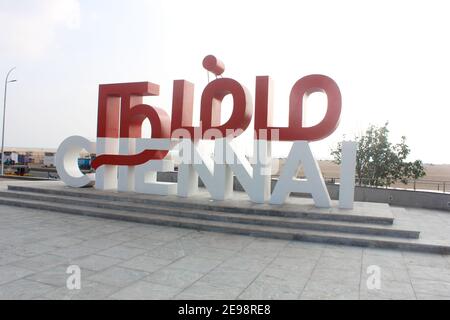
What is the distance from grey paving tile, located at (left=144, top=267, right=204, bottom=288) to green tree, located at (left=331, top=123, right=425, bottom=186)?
1638cm

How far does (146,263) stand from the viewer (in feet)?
21.1

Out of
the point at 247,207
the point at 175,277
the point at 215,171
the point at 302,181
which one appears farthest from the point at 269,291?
the point at 215,171

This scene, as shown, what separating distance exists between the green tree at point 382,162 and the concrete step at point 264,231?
1289 centimetres

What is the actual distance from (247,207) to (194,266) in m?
4.03

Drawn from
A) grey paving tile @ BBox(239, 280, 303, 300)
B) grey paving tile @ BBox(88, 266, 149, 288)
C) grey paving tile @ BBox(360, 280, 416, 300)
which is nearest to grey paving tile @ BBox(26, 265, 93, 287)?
grey paving tile @ BBox(88, 266, 149, 288)

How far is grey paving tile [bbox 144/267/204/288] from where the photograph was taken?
5.49 meters

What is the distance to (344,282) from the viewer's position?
18.8 feet

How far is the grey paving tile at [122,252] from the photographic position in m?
6.84

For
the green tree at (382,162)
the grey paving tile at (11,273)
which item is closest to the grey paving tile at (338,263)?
the grey paving tile at (11,273)

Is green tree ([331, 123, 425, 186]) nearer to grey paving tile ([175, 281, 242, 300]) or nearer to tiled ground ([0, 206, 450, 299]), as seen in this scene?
tiled ground ([0, 206, 450, 299])

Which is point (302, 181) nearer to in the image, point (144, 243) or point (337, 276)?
point (337, 276)

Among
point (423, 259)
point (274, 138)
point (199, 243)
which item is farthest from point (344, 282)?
point (274, 138)

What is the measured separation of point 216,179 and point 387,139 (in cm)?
1351

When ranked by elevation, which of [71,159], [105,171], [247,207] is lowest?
[247,207]
